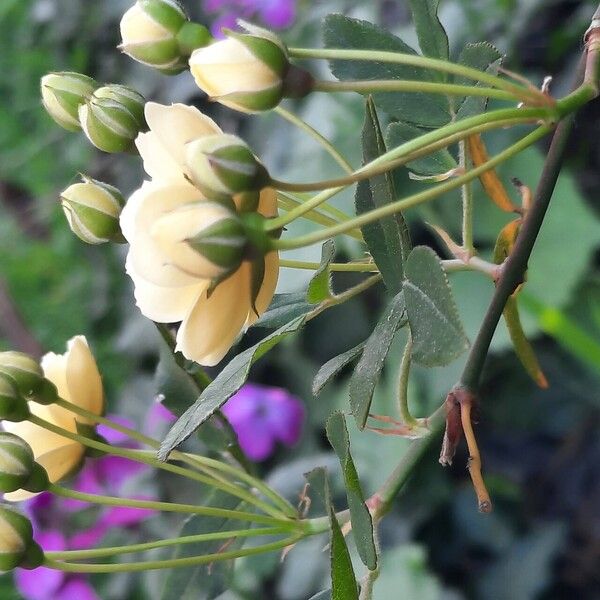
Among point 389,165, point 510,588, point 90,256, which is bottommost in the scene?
point 510,588

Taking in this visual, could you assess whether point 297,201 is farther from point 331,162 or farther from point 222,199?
point 331,162

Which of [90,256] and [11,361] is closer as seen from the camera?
[11,361]

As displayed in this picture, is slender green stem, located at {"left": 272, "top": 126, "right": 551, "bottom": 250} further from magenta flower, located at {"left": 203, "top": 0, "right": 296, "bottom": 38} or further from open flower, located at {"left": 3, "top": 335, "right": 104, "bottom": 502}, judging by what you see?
magenta flower, located at {"left": 203, "top": 0, "right": 296, "bottom": 38}

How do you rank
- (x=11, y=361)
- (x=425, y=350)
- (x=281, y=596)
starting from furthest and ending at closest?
(x=281, y=596) → (x=11, y=361) → (x=425, y=350)

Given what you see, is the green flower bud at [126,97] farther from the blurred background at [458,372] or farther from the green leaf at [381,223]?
the blurred background at [458,372]

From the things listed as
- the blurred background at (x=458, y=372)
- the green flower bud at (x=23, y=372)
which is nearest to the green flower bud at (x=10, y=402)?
the green flower bud at (x=23, y=372)

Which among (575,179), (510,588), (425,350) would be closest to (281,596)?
(510,588)
